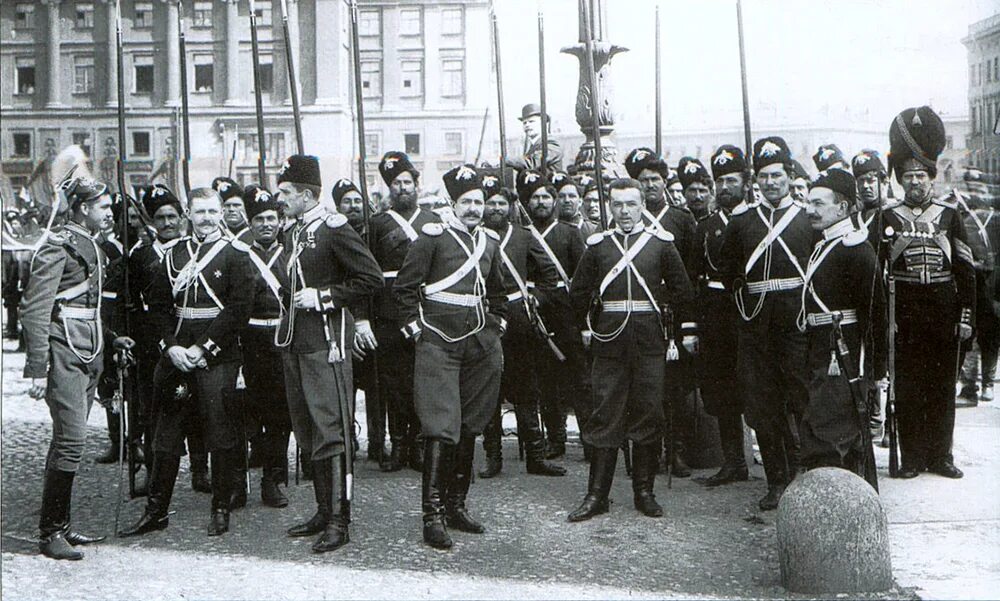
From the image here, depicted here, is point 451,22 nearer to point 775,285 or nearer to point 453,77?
point 453,77

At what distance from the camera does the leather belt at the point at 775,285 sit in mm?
6547

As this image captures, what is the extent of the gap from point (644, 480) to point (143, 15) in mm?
5555

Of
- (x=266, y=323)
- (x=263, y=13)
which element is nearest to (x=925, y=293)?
(x=266, y=323)

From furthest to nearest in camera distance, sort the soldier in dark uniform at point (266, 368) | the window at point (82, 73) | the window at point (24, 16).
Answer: the window at point (82, 73) → the soldier in dark uniform at point (266, 368) → the window at point (24, 16)

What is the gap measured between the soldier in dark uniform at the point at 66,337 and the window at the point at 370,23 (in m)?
3.18

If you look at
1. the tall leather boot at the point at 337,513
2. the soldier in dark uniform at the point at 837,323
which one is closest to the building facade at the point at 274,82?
the tall leather boot at the point at 337,513

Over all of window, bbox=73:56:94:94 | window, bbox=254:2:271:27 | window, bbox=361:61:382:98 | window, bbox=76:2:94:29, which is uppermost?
window, bbox=254:2:271:27

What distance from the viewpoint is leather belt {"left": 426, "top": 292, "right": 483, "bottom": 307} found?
6.48m

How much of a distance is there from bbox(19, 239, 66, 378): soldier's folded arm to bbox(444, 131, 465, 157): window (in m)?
4.41

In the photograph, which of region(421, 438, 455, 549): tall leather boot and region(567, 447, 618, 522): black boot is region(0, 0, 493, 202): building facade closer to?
region(421, 438, 455, 549): tall leather boot

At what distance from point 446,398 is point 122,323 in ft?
8.71

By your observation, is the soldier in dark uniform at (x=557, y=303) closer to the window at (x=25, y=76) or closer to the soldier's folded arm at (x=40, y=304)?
the soldier's folded arm at (x=40, y=304)

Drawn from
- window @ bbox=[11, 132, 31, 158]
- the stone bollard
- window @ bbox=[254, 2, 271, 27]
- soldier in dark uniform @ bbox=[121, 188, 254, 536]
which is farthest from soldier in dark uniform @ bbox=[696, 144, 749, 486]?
window @ bbox=[11, 132, 31, 158]

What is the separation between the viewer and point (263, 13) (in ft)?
34.0
